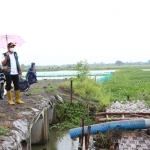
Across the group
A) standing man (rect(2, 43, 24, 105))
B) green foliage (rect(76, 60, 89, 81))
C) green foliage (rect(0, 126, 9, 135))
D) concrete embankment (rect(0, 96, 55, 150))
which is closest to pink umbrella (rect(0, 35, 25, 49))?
standing man (rect(2, 43, 24, 105))

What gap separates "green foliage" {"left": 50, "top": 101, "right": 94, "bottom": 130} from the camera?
13.3 m

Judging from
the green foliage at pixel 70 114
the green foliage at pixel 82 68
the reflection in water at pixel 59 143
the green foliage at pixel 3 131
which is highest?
the green foliage at pixel 82 68

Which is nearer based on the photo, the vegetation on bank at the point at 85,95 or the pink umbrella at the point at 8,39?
the pink umbrella at the point at 8,39

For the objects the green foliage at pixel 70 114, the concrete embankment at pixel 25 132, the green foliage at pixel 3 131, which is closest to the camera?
the concrete embankment at pixel 25 132

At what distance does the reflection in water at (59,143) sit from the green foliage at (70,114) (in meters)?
0.92

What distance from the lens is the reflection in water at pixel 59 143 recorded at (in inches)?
414

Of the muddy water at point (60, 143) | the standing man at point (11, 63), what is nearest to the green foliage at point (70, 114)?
the muddy water at point (60, 143)

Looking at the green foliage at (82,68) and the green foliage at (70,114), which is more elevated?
the green foliage at (82,68)

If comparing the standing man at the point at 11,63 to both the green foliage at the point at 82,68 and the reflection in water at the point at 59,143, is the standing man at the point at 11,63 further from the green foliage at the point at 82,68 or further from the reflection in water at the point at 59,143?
the green foliage at the point at 82,68

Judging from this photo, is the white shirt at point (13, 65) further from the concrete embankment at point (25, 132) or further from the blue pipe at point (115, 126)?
the blue pipe at point (115, 126)

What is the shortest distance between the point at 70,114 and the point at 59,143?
10.2ft

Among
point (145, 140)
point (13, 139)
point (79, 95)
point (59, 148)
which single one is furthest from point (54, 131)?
point (13, 139)

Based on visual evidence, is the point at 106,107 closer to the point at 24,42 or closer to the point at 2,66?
the point at 24,42

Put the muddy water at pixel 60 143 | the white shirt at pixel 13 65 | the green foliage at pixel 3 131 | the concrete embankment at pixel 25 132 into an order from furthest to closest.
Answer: the muddy water at pixel 60 143
the white shirt at pixel 13 65
the green foliage at pixel 3 131
the concrete embankment at pixel 25 132
